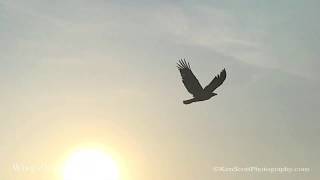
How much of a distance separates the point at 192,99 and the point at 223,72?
13.5 ft

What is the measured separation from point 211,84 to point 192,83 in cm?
258

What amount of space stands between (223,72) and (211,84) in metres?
3.12

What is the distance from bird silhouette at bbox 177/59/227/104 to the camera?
372 feet

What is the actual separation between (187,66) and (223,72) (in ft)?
10.6

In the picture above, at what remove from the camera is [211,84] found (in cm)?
11588

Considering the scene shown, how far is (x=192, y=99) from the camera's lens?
11531 centimetres

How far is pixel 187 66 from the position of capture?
114 m

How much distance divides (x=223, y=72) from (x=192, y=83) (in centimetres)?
290

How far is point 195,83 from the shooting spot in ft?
373

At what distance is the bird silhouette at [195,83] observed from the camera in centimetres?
11350

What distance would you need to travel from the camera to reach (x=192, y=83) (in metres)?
114

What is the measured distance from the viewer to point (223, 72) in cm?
11306

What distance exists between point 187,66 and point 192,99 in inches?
123
